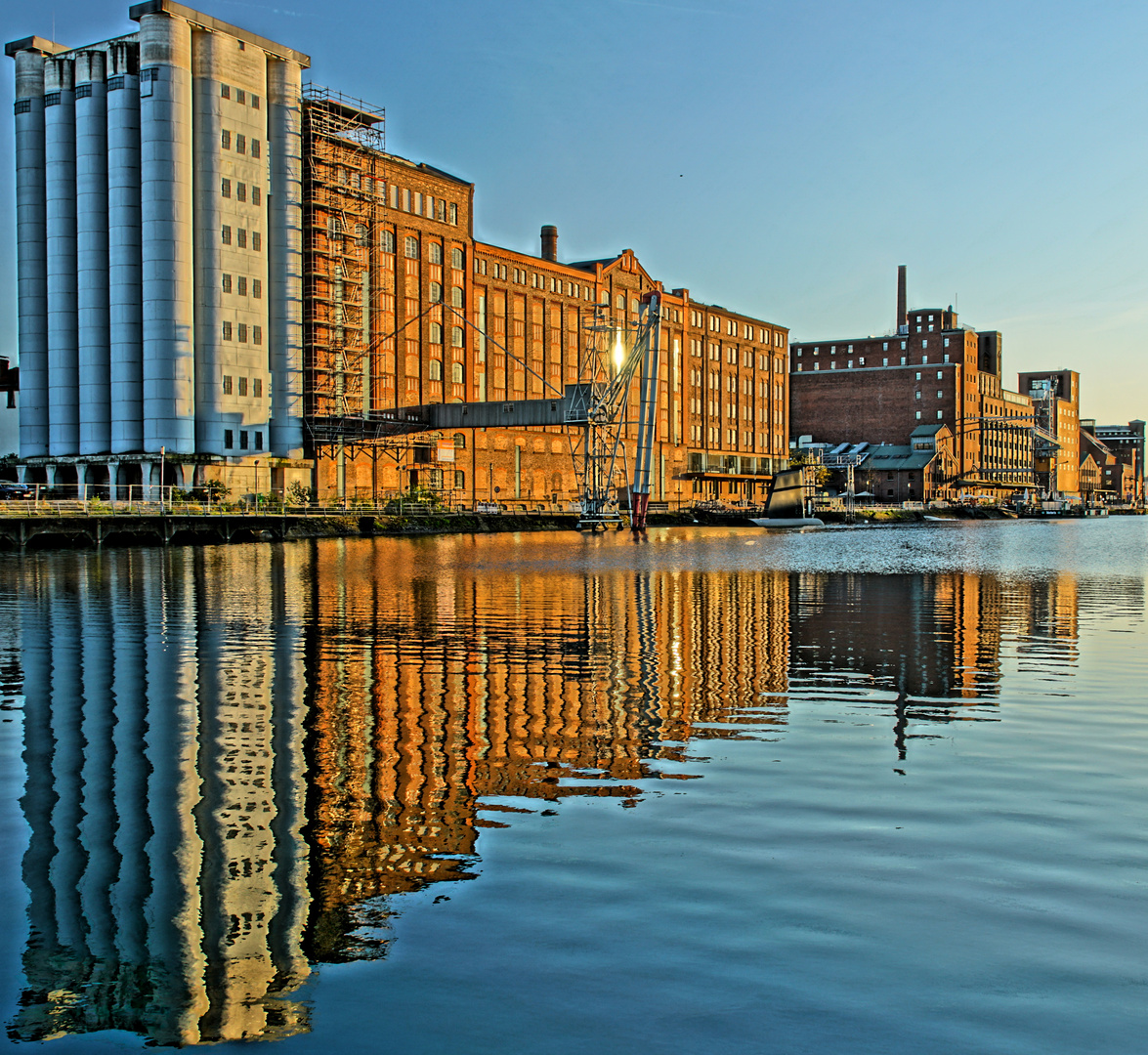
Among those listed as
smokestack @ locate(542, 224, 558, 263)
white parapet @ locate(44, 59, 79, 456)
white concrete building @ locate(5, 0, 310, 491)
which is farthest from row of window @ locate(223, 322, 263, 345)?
smokestack @ locate(542, 224, 558, 263)

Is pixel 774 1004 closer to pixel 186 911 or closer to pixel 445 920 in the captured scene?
pixel 445 920

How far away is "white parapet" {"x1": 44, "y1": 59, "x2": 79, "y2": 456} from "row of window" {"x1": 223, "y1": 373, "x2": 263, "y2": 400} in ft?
39.6

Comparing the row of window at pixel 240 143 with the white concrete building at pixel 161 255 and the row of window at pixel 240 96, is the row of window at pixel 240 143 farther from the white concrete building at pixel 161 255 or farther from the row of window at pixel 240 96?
the row of window at pixel 240 96

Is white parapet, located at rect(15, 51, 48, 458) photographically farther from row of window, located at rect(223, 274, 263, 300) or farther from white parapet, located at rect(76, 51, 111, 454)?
row of window, located at rect(223, 274, 263, 300)

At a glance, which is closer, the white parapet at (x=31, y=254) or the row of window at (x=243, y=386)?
the row of window at (x=243, y=386)

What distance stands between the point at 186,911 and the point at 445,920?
62.5 inches

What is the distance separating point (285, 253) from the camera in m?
82.8

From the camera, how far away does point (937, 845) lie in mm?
7770

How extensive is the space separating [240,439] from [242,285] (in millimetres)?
11129

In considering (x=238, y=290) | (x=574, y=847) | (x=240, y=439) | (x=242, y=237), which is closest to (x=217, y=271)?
(x=238, y=290)

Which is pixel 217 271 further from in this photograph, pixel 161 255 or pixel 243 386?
pixel 243 386

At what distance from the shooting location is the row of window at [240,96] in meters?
77.9

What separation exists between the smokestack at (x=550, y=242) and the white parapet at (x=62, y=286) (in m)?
53.3

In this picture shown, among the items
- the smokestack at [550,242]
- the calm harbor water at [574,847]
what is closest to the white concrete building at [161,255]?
the smokestack at [550,242]
